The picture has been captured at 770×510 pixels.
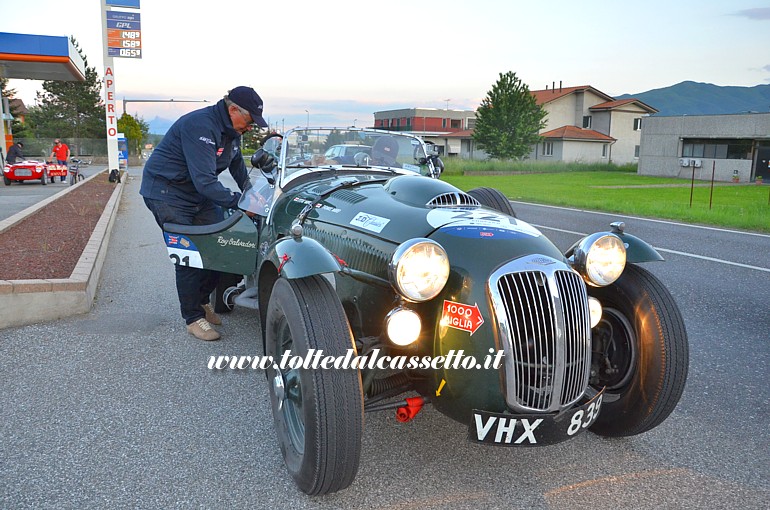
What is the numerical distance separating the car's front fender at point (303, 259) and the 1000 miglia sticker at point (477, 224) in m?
0.56

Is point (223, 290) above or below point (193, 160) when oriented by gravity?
below

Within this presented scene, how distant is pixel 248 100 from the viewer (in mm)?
4504

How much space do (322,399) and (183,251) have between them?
2.48m

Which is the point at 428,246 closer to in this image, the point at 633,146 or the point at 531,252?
the point at 531,252

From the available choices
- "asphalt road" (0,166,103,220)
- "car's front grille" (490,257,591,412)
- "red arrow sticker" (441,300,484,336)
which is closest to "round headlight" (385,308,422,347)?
"red arrow sticker" (441,300,484,336)

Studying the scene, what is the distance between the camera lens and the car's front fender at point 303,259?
266cm

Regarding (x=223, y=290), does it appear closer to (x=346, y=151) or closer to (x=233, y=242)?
(x=233, y=242)

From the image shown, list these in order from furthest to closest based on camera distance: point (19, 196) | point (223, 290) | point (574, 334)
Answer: point (19, 196), point (223, 290), point (574, 334)

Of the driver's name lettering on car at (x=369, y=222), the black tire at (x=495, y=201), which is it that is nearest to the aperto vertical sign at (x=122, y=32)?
the black tire at (x=495, y=201)

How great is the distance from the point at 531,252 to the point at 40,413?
9.20ft

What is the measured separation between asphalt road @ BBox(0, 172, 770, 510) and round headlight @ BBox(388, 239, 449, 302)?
892mm

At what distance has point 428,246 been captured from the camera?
2.60 m

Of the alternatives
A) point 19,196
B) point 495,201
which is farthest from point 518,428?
point 19,196

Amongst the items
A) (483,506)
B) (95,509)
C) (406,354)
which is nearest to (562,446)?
(483,506)
